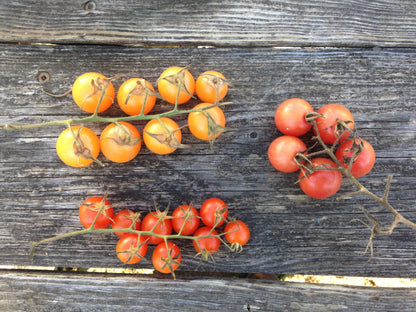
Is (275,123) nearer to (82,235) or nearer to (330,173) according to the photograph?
(330,173)

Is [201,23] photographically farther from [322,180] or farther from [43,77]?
[322,180]

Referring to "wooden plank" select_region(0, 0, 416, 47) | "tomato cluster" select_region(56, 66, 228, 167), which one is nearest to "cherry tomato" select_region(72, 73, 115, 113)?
"tomato cluster" select_region(56, 66, 228, 167)

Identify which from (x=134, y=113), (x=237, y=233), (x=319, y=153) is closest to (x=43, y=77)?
(x=134, y=113)

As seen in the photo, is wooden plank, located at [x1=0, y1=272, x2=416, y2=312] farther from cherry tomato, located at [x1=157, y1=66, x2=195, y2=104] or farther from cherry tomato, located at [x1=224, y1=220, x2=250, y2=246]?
cherry tomato, located at [x1=157, y1=66, x2=195, y2=104]

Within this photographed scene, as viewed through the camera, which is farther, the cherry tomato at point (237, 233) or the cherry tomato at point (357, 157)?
the cherry tomato at point (237, 233)

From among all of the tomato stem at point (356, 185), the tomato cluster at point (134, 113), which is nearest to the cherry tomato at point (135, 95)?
the tomato cluster at point (134, 113)

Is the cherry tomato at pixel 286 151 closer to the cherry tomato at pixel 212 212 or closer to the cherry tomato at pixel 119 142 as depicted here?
the cherry tomato at pixel 212 212
